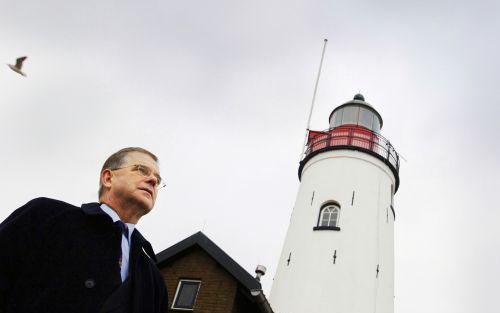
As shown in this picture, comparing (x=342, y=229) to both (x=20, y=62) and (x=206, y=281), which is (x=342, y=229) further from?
(x=20, y=62)

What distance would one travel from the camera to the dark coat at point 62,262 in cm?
233

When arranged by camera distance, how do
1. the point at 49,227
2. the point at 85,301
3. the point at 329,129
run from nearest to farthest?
1. the point at 85,301
2. the point at 49,227
3. the point at 329,129

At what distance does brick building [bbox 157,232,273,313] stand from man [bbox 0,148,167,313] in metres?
8.11

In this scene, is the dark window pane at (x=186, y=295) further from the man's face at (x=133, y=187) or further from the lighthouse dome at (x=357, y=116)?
the lighthouse dome at (x=357, y=116)

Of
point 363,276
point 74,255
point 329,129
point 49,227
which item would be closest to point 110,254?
point 74,255

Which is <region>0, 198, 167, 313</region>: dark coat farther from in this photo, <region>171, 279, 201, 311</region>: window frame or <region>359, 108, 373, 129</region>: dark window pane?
<region>359, 108, 373, 129</region>: dark window pane

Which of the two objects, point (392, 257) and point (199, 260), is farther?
point (392, 257)

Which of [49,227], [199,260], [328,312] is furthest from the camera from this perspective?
[328,312]

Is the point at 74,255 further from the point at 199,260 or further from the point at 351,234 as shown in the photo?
the point at 351,234

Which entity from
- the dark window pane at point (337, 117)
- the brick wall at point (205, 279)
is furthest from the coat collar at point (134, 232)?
the dark window pane at point (337, 117)

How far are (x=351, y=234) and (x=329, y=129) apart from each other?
610 centimetres

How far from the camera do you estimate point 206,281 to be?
1167cm

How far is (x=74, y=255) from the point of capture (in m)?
2.51

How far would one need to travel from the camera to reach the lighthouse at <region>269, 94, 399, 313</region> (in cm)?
1469
